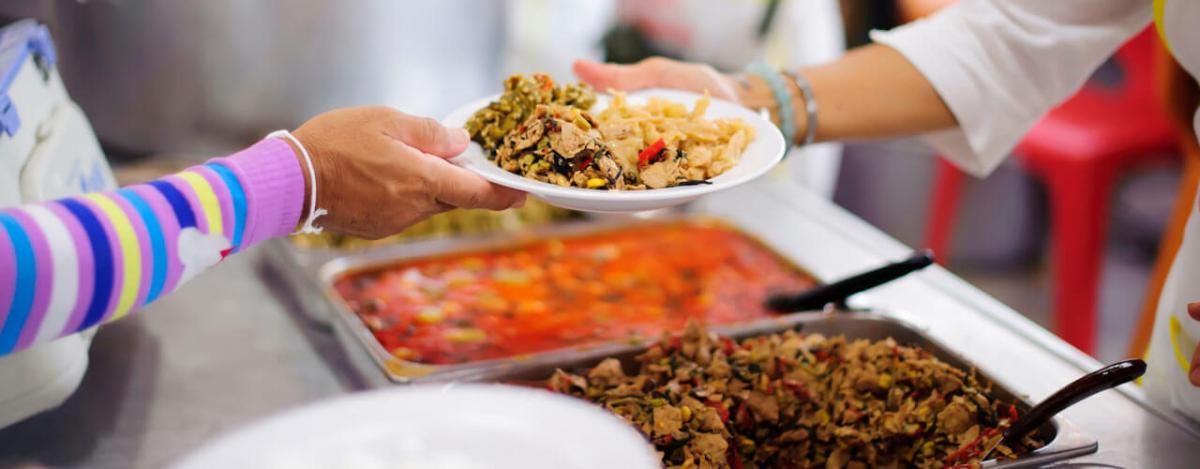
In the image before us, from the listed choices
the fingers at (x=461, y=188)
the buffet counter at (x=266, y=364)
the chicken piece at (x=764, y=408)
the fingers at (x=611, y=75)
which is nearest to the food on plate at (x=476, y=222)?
the buffet counter at (x=266, y=364)

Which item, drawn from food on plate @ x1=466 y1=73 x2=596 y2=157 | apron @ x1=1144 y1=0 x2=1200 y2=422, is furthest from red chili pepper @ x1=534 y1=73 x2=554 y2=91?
apron @ x1=1144 y1=0 x2=1200 y2=422

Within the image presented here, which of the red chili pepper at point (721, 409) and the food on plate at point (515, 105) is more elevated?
the food on plate at point (515, 105)

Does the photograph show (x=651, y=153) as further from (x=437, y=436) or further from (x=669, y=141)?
(x=437, y=436)

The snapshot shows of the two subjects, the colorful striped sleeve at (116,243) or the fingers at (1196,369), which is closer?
the colorful striped sleeve at (116,243)

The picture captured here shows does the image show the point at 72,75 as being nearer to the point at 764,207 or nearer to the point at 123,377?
the point at 123,377

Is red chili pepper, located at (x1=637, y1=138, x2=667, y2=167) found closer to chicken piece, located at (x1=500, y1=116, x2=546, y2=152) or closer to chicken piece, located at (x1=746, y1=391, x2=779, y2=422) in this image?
chicken piece, located at (x1=500, y1=116, x2=546, y2=152)

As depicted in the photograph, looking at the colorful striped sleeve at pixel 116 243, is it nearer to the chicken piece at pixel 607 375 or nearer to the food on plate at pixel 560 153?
the food on plate at pixel 560 153

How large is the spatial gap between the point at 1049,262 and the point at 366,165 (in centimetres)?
372

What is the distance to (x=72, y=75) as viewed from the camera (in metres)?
2.14

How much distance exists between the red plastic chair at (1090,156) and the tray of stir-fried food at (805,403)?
1.84m

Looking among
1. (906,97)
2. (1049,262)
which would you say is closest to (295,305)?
(906,97)

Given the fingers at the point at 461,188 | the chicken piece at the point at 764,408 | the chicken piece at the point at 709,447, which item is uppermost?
the fingers at the point at 461,188

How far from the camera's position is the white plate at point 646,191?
3.71 feet

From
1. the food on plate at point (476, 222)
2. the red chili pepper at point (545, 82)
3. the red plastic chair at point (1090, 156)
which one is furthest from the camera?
the red plastic chair at point (1090, 156)
